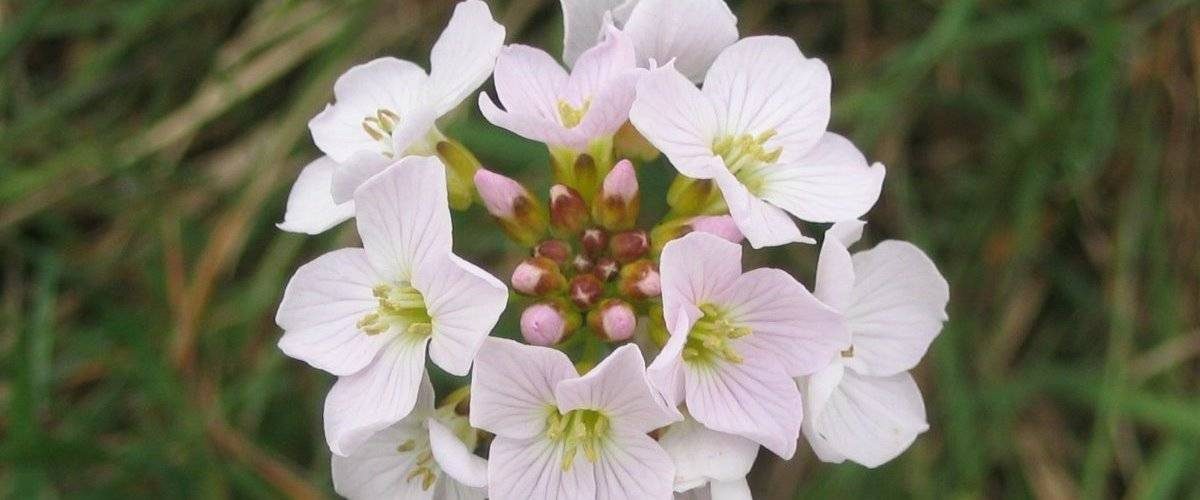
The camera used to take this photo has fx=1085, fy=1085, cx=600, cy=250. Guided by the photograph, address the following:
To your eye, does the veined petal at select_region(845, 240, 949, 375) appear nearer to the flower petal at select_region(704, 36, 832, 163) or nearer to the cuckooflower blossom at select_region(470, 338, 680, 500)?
the flower petal at select_region(704, 36, 832, 163)

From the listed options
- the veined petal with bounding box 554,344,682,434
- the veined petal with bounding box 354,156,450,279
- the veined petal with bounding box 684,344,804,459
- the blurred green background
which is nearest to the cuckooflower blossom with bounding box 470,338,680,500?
the veined petal with bounding box 554,344,682,434

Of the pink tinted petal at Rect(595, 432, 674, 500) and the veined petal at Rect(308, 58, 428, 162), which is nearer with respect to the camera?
the pink tinted petal at Rect(595, 432, 674, 500)

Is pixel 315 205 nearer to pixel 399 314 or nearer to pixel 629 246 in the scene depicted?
pixel 399 314

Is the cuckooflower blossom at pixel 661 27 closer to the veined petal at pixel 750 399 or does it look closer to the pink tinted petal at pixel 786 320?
the pink tinted petal at pixel 786 320

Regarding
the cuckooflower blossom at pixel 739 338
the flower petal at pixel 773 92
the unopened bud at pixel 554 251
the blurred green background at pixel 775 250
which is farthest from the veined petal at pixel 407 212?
the blurred green background at pixel 775 250

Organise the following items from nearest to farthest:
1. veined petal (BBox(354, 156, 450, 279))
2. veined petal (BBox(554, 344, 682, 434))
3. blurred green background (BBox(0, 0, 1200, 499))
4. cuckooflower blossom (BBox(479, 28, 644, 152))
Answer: veined petal (BBox(554, 344, 682, 434)), veined petal (BBox(354, 156, 450, 279)), cuckooflower blossom (BBox(479, 28, 644, 152)), blurred green background (BBox(0, 0, 1200, 499))

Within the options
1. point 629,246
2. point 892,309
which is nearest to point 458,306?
point 629,246

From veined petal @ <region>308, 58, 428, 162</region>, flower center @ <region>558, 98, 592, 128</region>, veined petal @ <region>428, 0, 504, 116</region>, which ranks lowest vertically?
flower center @ <region>558, 98, 592, 128</region>

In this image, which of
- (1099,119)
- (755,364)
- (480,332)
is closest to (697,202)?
(755,364)
